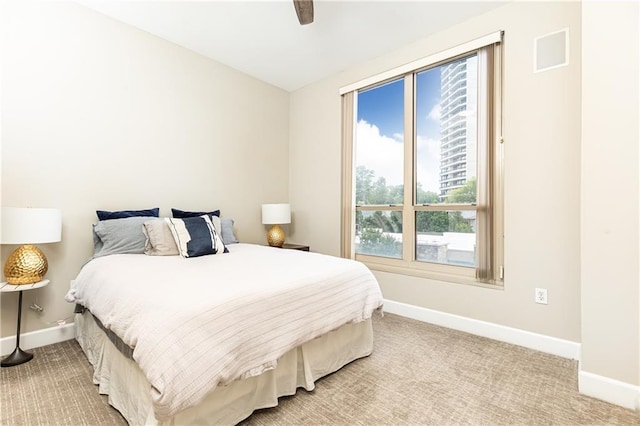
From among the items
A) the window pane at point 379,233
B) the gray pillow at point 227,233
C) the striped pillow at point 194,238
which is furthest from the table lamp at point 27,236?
the window pane at point 379,233

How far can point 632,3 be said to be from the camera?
5.40ft

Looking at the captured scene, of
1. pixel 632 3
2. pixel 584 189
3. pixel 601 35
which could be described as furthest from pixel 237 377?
pixel 632 3

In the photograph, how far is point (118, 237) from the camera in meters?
2.38

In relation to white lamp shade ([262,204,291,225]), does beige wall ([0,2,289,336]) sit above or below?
above

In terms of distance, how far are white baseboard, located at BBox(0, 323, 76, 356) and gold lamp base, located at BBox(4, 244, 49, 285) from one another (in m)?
0.53

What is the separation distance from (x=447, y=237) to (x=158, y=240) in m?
2.61

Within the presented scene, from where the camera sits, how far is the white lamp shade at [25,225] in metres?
1.88

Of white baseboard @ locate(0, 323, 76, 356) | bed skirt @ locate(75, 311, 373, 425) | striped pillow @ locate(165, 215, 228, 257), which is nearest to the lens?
bed skirt @ locate(75, 311, 373, 425)

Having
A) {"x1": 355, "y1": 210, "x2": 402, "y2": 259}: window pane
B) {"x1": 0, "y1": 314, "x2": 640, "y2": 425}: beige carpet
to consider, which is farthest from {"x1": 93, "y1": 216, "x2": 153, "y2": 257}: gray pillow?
{"x1": 355, "y1": 210, "x2": 402, "y2": 259}: window pane

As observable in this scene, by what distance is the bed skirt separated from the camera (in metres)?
1.33

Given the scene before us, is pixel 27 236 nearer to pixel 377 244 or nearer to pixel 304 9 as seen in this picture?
pixel 304 9

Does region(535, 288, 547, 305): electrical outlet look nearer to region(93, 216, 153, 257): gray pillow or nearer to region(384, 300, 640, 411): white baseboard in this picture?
region(384, 300, 640, 411): white baseboard

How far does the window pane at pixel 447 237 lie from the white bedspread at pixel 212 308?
3.64ft

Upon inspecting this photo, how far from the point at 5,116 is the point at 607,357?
14.0 ft
